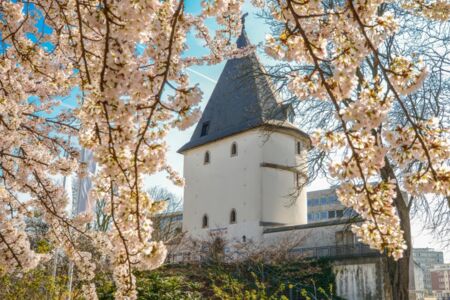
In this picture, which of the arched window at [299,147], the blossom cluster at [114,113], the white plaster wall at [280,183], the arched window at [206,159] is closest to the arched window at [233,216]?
the white plaster wall at [280,183]

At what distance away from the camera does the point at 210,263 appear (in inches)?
603

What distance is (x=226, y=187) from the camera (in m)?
26.0

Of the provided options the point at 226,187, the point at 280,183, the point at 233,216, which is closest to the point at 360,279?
the point at 280,183

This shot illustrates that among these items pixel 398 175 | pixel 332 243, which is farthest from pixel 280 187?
pixel 398 175

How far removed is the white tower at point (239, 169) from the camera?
24.2 m

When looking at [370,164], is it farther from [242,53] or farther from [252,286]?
[252,286]

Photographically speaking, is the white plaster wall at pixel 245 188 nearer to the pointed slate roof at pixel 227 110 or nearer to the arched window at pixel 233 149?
the arched window at pixel 233 149

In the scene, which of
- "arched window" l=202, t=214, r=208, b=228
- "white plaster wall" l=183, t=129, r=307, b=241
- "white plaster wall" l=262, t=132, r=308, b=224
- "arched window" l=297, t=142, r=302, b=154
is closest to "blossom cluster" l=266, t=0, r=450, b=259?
"white plaster wall" l=183, t=129, r=307, b=241

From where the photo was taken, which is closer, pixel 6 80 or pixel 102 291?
pixel 6 80

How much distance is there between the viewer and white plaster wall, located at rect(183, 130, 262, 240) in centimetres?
2428

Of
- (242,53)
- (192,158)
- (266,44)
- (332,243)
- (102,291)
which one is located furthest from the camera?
(192,158)

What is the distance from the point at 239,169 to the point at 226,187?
129 cm

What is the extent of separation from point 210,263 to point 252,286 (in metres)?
1.57

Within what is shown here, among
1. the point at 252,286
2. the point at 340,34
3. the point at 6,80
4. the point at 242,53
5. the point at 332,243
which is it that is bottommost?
the point at 252,286
